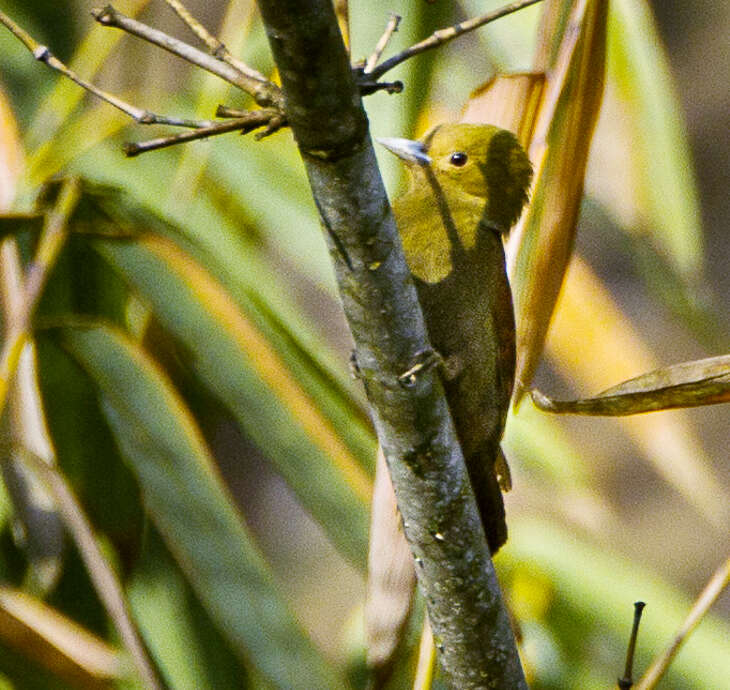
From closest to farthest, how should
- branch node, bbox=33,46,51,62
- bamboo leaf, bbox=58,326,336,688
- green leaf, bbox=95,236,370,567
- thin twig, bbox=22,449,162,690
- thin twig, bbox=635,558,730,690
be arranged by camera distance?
1. branch node, bbox=33,46,51,62
2. thin twig, bbox=635,558,730,690
3. thin twig, bbox=22,449,162,690
4. bamboo leaf, bbox=58,326,336,688
5. green leaf, bbox=95,236,370,567

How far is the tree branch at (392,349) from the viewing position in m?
1.01

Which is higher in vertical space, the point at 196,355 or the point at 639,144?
the point at 639,144

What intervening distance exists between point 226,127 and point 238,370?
2.69 ft

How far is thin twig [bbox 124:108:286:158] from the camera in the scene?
107cm

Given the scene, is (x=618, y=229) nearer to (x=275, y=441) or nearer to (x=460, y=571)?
(x=275, y=441)

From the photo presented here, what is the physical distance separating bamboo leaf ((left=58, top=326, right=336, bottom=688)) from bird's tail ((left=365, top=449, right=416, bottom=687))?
24 centimetres

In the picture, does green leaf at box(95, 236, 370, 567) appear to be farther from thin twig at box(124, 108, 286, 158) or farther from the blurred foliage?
thin twig at box(124, 108, 286, 158)

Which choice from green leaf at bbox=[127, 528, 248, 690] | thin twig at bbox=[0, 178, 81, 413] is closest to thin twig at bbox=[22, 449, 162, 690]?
thin twig at bbox=[0, 178, 81, 413]

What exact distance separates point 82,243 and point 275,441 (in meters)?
0.55

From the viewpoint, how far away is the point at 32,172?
2.17 meters

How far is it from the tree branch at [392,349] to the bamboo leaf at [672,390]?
0.65ft

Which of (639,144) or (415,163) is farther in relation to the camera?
(639,144)

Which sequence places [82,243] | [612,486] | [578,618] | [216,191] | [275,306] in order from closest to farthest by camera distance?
[82,243], [275,306], [578,618], [216,191], [612,486]

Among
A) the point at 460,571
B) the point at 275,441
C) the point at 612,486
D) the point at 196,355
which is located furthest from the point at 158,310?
the point at 612,486
